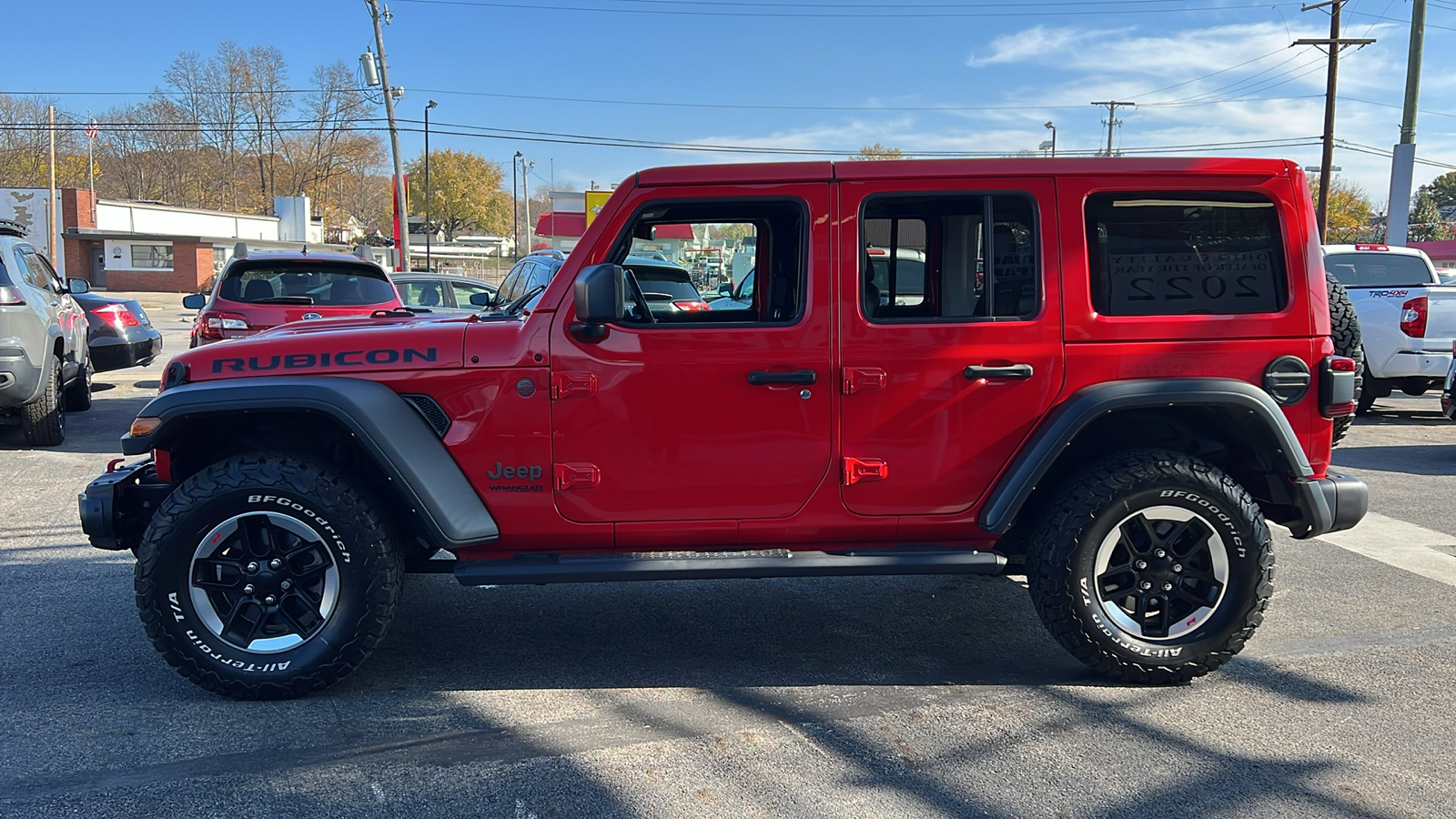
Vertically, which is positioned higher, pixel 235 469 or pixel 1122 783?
pixel 235 469

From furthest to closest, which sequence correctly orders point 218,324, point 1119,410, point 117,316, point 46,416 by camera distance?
1. point 117,316
2. point 46,416
3. point 218,324
4. point 1119,410

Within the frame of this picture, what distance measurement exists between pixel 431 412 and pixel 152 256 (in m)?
53.4

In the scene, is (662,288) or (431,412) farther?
(662,288)

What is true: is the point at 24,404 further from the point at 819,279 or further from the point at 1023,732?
the point at 1023,732

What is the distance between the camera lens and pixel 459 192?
10650 cm

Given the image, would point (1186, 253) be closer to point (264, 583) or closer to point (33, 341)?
point (264, 583)

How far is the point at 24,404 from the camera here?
864cm

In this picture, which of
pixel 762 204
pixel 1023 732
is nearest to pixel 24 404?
pixel 762 204

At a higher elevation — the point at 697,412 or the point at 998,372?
the point at 998,372

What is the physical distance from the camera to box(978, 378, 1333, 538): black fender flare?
148 inches

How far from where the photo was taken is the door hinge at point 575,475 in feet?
12.5

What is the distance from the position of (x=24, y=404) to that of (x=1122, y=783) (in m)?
8.90

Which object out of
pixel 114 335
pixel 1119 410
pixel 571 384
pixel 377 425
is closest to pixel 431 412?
pixel 377 425

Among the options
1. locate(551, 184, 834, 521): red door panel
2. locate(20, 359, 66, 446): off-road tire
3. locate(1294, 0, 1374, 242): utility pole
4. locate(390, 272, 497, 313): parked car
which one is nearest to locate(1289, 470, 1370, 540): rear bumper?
locate(551, 184, 834, 521): red door panel
